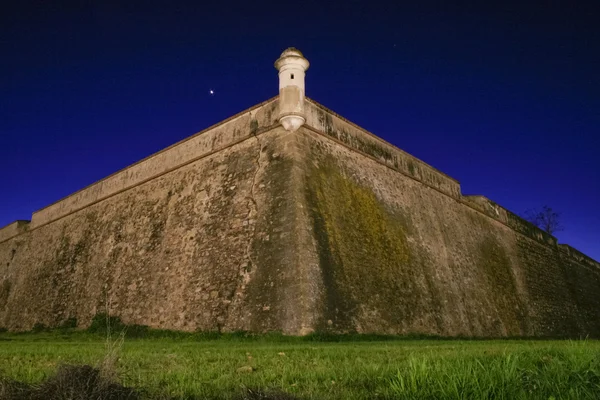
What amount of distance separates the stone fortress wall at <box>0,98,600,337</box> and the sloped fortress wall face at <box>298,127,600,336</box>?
2.2 inches

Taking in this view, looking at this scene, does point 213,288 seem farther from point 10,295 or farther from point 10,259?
point 10,259

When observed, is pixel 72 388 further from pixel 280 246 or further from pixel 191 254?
pixel 191 254

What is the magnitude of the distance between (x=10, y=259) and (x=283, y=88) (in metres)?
17.5

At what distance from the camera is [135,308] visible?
13414 millimetres

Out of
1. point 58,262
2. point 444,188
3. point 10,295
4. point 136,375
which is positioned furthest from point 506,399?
point 10,295

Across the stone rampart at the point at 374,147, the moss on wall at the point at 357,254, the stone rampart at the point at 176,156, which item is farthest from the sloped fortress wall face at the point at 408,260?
the stone rampart at the point at 176,156

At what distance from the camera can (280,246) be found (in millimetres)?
10695

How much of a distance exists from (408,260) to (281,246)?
4.89m

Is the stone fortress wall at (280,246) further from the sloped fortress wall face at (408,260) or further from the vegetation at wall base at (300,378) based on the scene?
the vegetation at wall base at (300,378)

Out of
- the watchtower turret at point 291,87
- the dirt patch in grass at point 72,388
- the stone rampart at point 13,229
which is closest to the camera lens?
the dirt patch in grass at point 72,388

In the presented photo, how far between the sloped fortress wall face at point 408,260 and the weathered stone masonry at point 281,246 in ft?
0.17

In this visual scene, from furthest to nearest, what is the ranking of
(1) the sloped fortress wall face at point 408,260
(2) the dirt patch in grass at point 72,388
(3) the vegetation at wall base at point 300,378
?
(1) the sloped fortress wall face at point 408,260 → (3) the vegetation at wall base at point 300,378 → (2) the dirt patch in grass at point 72,388

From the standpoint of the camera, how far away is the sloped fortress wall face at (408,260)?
11.2 m

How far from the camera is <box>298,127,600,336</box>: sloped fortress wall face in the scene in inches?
442
